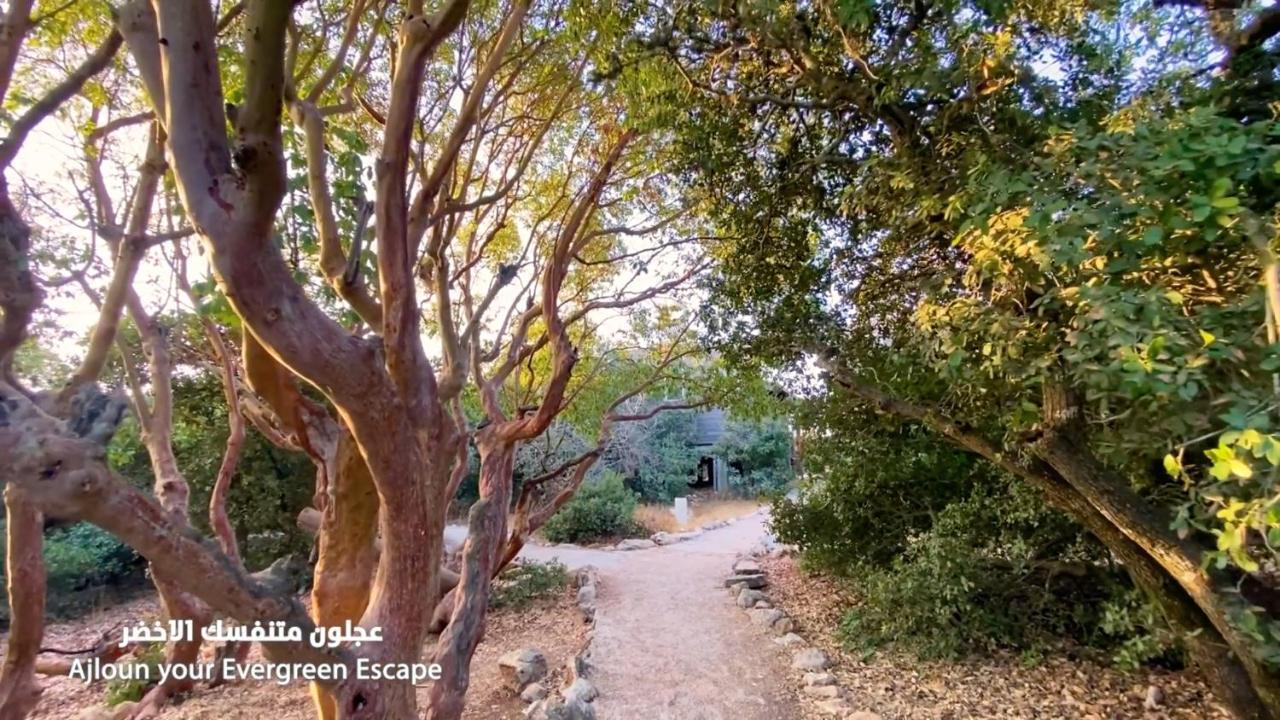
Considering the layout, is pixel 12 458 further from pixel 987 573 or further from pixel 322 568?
pixel 987 573

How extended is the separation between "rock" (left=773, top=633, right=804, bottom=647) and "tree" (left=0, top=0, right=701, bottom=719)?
2.64 meters

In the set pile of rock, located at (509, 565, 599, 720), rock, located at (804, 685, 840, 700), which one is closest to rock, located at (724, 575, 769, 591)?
pile of rock, located at (509, 565, 599, 720)

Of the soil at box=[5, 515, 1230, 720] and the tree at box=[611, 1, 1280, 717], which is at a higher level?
the tree at box=[611, 1, 1280, 717]

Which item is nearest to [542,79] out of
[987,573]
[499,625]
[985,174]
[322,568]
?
[985,174]

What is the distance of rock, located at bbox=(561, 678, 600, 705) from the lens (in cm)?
403

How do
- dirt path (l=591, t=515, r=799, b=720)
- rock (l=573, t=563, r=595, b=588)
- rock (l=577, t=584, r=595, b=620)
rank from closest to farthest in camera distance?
dirt path (l=591, t=515, r=799, b=720)
rock (l=577, t=584, r=595, b=620)
rock (l=573, t=563, r=595, b=588)

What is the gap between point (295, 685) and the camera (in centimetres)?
484

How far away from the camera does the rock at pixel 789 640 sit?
17.2 ft

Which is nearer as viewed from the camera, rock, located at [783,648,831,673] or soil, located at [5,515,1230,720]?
soil, located at [5,515,1230,720]

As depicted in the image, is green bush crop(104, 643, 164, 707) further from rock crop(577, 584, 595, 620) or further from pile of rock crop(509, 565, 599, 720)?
rock crop(577, 584, 595, 620)

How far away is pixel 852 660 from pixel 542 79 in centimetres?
531

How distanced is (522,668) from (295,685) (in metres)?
1.93

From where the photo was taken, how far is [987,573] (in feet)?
14.6

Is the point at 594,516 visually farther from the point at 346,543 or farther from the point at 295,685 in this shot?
the point at 346,543
